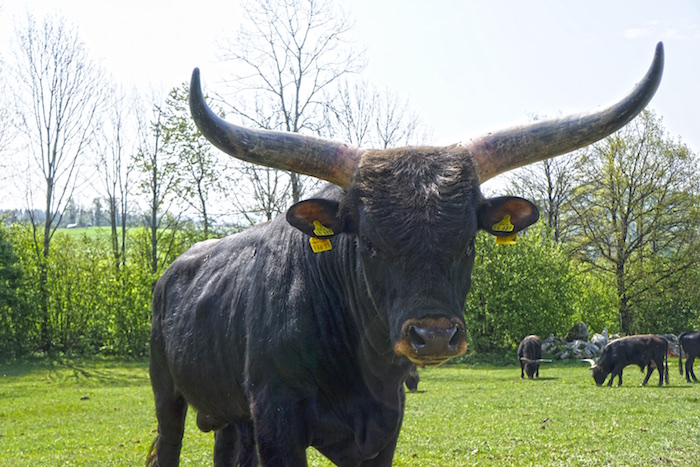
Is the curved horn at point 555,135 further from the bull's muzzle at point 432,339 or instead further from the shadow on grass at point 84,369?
the shadow on grass at point 84,369

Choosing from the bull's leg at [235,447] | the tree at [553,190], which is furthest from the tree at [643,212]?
the bull's leg at [235,447]

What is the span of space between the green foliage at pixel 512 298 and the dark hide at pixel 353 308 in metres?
36.6

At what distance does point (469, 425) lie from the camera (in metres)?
14.0

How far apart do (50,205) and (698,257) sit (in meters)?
41.1

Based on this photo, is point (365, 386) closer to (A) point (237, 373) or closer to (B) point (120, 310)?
(A) point (237, 373)

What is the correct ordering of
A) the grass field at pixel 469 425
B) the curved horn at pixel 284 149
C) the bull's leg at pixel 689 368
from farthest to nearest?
the bull's leg at pixel 689 368 → the grass field at pixel 469 425 → the curved horn at pixel 284 149

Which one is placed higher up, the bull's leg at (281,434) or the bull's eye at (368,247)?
the bull's eye at (368,247)

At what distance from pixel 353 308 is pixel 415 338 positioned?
3.13 ft

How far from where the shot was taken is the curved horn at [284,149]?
414cm

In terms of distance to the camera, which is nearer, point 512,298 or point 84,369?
point 84,369

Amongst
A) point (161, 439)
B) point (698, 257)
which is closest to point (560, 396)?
point (161, 439)

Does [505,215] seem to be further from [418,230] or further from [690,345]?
[690,345]

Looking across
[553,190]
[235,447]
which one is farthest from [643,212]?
[235,447]

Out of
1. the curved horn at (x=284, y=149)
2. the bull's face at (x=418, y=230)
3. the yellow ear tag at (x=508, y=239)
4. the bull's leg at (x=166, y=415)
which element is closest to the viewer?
the bull's face at (x=418, y=230)
